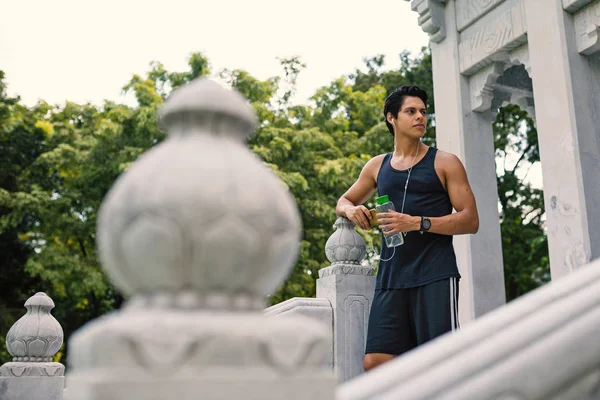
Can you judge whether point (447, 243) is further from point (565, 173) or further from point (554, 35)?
point (554, 35)

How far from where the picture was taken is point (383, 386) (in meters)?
1.03

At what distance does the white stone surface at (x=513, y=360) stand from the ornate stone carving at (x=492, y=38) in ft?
15.4

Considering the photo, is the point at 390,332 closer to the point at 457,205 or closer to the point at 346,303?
the point at 457,205

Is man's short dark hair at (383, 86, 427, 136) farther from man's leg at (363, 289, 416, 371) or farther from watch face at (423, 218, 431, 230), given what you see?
man's leg at (363, 289, 416, 371)

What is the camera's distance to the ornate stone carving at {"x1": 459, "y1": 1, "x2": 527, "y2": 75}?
5.32 metres

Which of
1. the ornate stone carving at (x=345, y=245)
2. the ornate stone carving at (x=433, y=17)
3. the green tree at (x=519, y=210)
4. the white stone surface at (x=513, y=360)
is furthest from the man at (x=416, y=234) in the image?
the green tree at (x=519, y=210)

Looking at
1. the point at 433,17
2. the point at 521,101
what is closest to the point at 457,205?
the point at 433,17

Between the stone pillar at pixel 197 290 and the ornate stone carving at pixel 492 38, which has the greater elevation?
the ornate stone carving at pixel 492 38

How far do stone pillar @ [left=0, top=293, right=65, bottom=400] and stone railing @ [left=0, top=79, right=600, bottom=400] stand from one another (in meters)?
4.22

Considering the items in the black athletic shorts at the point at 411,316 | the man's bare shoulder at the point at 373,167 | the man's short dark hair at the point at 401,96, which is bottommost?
the black athletic shorts at the point at 411,316

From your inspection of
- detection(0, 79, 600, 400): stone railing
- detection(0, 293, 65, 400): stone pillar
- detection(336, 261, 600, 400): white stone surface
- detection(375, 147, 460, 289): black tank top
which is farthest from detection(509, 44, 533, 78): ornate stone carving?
detection(0, 293, 65, 400): stone pillar

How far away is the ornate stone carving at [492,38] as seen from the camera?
5.32m

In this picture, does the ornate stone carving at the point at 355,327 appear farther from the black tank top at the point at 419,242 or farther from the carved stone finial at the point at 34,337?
the carved stone finial at the point at 34,337

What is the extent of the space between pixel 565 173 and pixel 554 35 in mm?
1251
